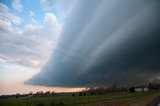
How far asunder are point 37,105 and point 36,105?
33cm

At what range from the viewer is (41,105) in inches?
2559

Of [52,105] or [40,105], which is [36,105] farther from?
[52,105]

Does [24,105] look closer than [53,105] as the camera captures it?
Yes

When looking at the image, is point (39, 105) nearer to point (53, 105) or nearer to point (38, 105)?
point (38, 105)

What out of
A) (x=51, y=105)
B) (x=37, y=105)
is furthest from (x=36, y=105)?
(x=51, y=105)

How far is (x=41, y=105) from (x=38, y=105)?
1.24 m

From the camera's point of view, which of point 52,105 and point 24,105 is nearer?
point 24,105

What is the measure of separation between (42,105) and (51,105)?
12.7 ft

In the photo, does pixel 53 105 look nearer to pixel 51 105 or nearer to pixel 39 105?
pixel 51 105

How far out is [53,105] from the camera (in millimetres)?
67750

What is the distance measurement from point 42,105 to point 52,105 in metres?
4.27

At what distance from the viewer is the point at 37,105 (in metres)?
63.9

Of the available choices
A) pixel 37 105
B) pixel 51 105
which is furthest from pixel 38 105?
pixel 51 105

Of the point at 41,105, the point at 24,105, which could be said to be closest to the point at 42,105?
the point at 41,105
